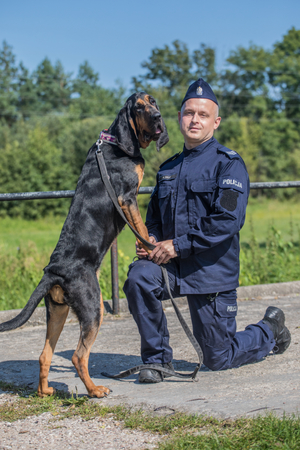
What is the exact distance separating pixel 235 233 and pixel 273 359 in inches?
44.6

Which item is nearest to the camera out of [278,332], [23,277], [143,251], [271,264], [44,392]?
[44,392]

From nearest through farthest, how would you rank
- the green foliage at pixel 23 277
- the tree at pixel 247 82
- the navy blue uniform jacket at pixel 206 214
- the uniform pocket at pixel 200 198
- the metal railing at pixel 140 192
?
the navy blue uniform jacket at pixel 206 214 → the uniform pocket at pixel 200 198 → the metal railing at pixel 140 192 → the green foliage at pixel 23 277 → the tree at pixel 247 82

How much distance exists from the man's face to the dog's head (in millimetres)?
201

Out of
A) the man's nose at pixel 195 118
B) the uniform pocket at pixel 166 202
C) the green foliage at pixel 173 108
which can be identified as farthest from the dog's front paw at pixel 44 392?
the green foliage at pixel 173 108

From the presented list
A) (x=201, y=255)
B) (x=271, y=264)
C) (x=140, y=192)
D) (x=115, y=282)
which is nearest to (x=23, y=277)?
(x=115, y=282)

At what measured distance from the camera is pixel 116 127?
3.38 m

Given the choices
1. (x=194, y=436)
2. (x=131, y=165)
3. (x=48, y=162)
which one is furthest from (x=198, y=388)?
(x=48, y=162)

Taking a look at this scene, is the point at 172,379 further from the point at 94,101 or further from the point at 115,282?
the point at 94,101

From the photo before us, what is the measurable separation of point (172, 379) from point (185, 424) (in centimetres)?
84

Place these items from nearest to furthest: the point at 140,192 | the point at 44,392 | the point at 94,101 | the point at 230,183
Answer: the point at 44,392
the point at 230,183
the point at 140,192
the point at 94,101

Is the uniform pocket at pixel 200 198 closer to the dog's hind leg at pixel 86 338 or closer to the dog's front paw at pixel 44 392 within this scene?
the dog's hind leg at pixel 86 338

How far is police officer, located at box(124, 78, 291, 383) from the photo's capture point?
10.4ft

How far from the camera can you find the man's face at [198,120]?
3.40 metres

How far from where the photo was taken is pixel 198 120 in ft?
11.2
